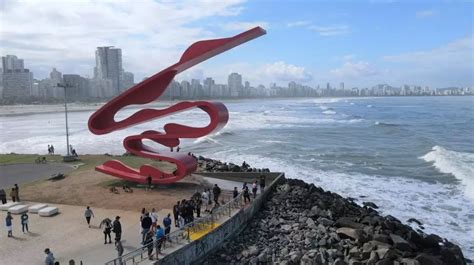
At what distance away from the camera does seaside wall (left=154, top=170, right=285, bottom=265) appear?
14523mm

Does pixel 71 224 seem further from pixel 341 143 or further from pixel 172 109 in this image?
pixel 341 143

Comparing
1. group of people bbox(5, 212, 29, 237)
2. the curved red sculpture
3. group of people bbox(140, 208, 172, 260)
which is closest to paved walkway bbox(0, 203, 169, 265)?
group of people bbox(5, 212, 29, 237)

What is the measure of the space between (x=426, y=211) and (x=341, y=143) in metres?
27.2

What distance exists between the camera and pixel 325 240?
58.5 ft

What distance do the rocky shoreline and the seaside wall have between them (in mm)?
294

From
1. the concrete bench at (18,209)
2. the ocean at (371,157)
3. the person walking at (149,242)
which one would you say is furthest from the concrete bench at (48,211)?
the ocean at (371,157)

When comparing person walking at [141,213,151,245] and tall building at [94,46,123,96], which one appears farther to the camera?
tall building at [94,46,123,96]

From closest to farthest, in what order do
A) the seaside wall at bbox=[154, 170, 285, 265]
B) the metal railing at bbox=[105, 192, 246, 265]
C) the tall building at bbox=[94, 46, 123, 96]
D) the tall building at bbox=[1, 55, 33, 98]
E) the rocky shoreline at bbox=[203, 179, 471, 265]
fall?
1. the metal railing at bbox=[105, 192, 246, 265]
2. the seaside wall at bbox=[154, 170, 285, 265]
3. the rocky shoreline at bbox=[203, 179, 471, 265]
4. the tall building at bbox=[1, 55, 33, 98]
5. the tall building at bbox=[94, 46, 123, 96]

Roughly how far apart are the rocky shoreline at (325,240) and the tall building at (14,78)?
539ft

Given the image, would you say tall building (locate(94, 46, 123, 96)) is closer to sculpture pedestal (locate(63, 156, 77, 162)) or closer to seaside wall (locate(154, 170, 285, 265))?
sculpture pedestal (locate(63, 156, 77, 162))

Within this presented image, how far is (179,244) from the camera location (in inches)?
590

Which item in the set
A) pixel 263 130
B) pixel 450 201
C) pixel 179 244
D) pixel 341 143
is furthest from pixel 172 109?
pixel 263 130

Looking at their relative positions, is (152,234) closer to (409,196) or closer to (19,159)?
(409,196)

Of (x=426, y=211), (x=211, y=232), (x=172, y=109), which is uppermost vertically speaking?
(x=172, y=109)
